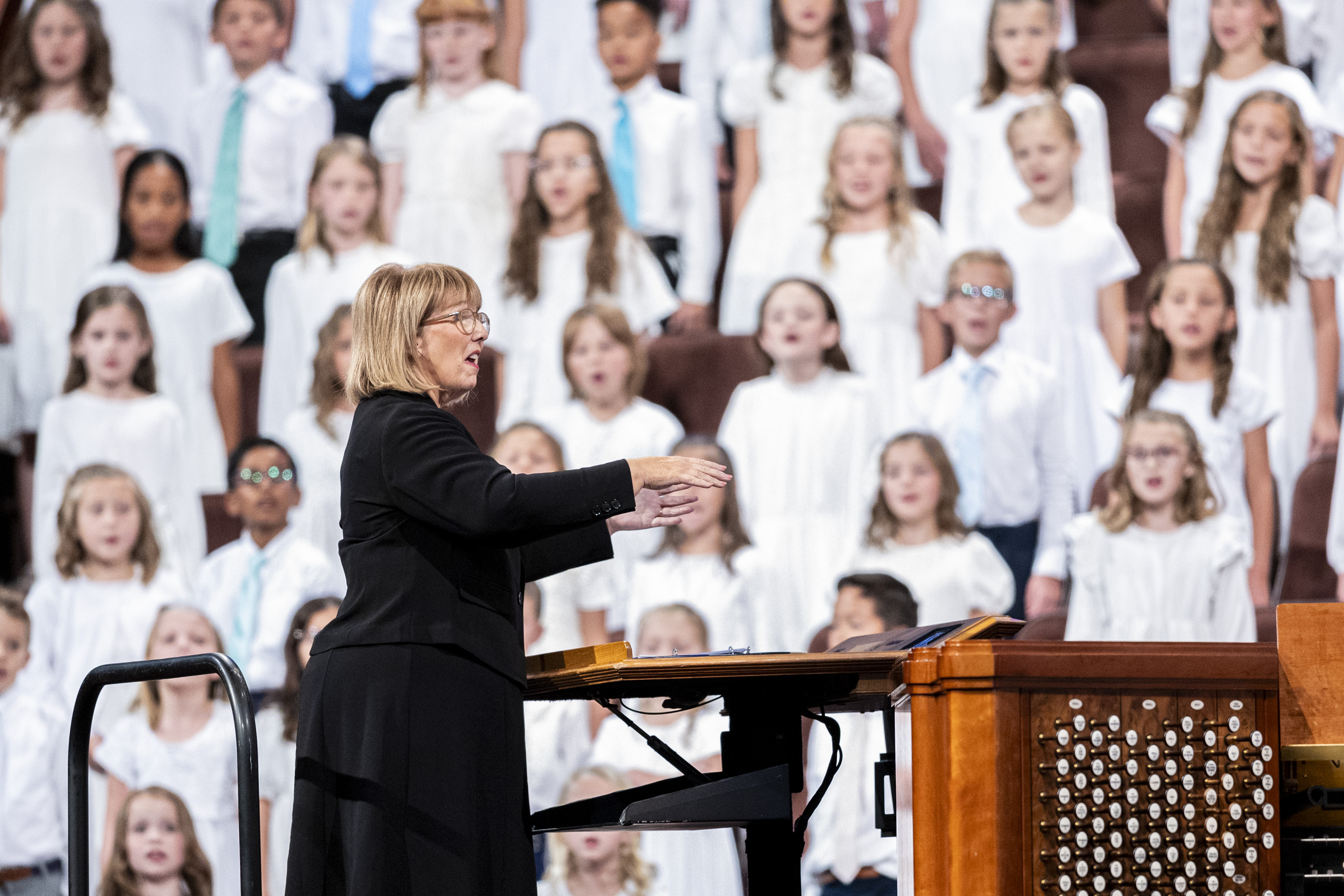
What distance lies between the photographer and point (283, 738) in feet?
17.3

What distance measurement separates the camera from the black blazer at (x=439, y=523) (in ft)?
6.73

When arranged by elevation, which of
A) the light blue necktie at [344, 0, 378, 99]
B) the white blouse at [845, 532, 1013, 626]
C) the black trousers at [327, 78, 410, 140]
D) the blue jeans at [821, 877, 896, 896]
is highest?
the light blue necktie at [344, 0, 378, 99]

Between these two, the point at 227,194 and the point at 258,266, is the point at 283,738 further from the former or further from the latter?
the point at 227,194

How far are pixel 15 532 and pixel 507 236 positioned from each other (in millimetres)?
2104

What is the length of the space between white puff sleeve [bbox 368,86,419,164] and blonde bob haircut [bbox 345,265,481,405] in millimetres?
3601

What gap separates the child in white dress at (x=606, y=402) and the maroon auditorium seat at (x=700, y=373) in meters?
0.04

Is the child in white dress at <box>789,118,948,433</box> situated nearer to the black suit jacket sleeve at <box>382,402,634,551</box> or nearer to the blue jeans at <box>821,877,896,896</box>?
the blue jeans at <box>821,877,896,896</box>

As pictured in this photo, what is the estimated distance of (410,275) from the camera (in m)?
2.18

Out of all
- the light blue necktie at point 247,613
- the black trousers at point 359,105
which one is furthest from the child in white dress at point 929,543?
the black trousers at point 359,105

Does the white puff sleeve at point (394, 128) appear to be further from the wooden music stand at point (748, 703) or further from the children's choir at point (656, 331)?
the wooden music stand at point (748, 703)

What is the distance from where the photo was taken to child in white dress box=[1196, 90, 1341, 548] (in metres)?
4.96

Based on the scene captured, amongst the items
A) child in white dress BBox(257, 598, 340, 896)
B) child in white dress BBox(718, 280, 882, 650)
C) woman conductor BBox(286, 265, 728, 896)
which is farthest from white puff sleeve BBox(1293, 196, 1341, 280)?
woman conductor BBox(286, 265, 728, 896)

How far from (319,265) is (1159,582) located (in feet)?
10.2

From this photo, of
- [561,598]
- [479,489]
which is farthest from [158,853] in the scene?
[479,489]
